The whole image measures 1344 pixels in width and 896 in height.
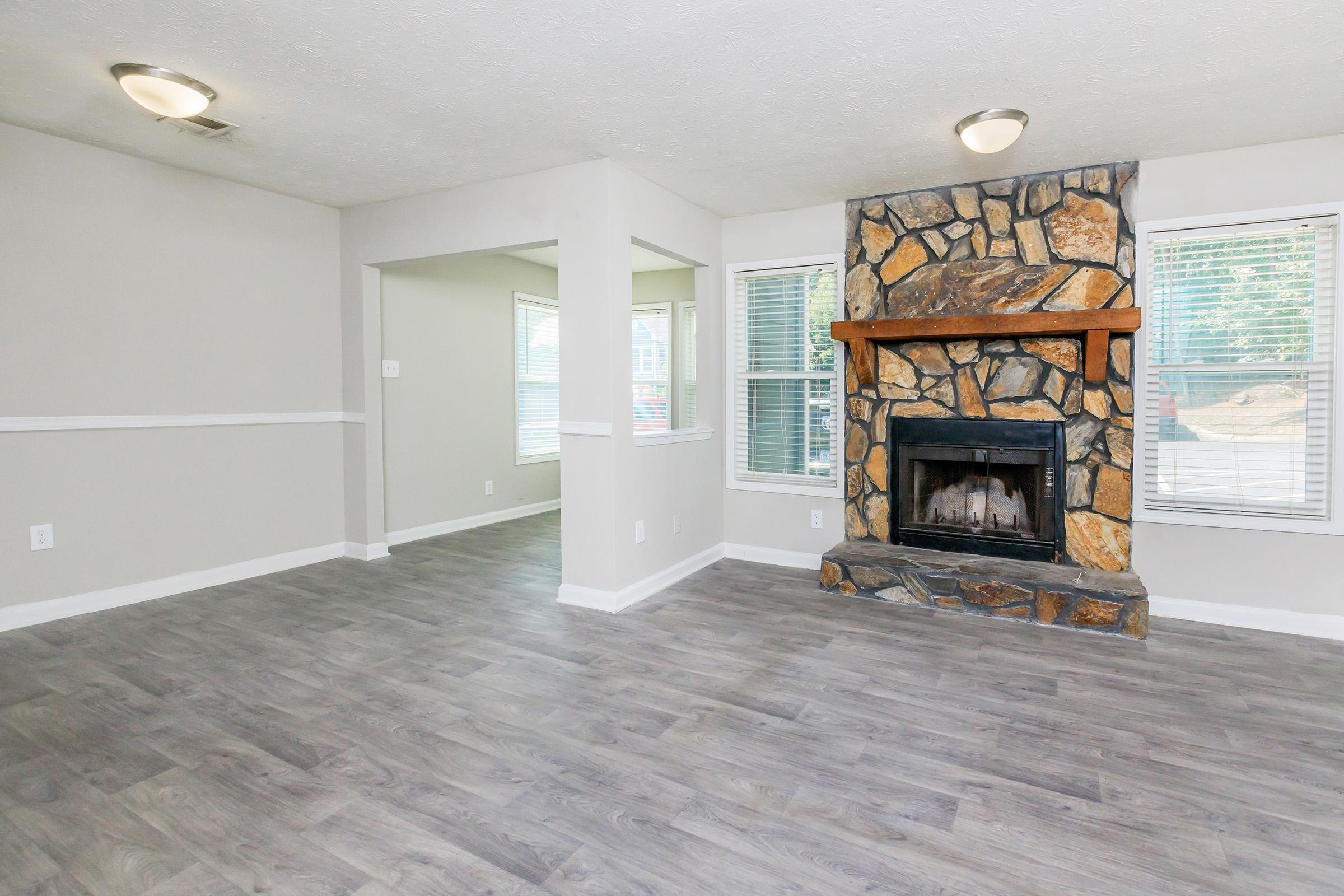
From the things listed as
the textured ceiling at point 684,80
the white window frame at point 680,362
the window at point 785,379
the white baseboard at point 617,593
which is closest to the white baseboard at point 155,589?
the white baseboard at point 617,593

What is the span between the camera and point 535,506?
6.56m

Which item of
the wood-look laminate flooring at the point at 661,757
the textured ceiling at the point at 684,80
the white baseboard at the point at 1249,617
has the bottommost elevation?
the wood-look laminate flooring at the point at 661,757

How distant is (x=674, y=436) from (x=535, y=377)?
2740 millimetres

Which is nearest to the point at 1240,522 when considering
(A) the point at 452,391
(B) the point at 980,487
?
(B) the point at 980,487

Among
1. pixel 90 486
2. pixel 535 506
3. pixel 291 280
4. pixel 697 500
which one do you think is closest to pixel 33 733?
pixel 90 486

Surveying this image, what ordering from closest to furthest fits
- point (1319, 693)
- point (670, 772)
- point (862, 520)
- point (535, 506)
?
point (670, 772)
point (1319, 693)
point (862, 520)
point (535, 506)

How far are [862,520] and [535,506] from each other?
3406 mm

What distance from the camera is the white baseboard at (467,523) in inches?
205

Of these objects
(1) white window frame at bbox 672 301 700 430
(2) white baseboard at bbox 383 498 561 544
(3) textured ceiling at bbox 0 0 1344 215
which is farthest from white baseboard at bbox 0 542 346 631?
(1) white window frame at bbox 672 301 700 430

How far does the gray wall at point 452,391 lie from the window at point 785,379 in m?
1.88

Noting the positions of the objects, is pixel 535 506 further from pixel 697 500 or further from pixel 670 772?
pixel 670 772

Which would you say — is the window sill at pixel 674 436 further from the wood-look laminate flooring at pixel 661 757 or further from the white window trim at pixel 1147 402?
the white window trim at pixel 1147 402

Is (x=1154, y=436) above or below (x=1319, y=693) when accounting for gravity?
above

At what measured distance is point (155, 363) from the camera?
3756mm
